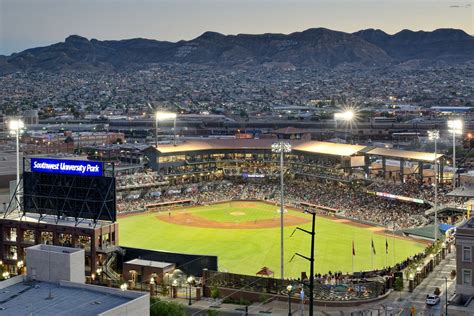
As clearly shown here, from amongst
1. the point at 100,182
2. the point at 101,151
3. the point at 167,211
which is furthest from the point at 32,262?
the point at 101,151

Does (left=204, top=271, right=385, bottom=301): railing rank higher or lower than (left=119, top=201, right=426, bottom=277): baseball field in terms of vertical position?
higher

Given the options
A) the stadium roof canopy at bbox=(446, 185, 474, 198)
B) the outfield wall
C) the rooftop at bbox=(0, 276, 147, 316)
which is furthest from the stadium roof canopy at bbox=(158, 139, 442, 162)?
the rooftop at bbox=(0, 276, 147, 316)

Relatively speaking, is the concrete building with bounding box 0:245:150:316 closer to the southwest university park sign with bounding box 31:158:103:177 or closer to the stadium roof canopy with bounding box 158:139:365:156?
the southwest university park sign with bounding box 31:158:103:177

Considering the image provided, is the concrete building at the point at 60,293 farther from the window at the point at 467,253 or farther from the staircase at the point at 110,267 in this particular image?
the window at the point at 467,253

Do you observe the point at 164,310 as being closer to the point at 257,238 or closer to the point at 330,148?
the point at 257,238

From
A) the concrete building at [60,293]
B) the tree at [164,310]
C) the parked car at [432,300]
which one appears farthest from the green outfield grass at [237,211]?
the concrete building at [60,293]

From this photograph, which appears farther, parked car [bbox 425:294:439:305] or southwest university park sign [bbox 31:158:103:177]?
southwest university park sign [bbox 31:158:103:177]

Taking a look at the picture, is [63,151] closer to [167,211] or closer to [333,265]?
[167,211]

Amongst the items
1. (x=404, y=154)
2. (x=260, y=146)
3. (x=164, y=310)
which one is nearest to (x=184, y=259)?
(x=164, y=310)
